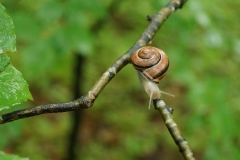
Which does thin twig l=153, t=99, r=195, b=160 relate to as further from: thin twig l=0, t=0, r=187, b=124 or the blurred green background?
the blurred green background

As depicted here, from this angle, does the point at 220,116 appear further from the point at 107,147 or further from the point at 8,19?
the point at 107,147

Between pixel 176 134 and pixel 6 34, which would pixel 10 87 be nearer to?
pixel 6 34

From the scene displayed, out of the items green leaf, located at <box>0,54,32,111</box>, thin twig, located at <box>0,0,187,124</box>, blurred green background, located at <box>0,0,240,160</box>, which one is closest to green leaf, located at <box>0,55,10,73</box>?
green leaf, located at <box>0,54,32,111</box>

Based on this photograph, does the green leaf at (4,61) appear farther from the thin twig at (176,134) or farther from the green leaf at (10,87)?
the thin twig at (176,134)

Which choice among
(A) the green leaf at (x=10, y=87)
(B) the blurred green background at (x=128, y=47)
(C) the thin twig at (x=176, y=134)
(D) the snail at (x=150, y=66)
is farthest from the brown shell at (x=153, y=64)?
(B) the blurred green background at (x=128, y=47)

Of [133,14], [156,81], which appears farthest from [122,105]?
[156,81]

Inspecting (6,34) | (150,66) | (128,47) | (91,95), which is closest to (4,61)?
(6,34)
